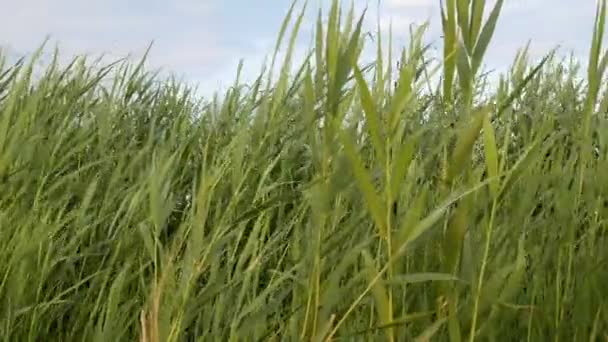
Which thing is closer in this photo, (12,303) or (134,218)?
(12,303)

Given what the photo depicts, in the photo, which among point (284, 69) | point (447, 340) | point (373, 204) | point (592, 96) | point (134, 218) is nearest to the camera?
point (373, 204)

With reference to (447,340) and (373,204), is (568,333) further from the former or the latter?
(373,204)

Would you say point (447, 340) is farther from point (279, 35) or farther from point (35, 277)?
point (35, 277)

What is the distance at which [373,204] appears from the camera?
966 millimetres

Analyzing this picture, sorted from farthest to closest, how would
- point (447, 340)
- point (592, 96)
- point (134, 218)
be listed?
point (134, 218)
point (447, 340)
point (592, 96)

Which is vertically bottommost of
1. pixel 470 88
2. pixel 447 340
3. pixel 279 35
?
pixel 447 340

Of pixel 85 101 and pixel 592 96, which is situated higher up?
pixel 85 101

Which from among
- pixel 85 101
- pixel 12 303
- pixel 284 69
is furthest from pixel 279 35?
pixel 85 101

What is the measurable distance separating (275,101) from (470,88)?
74 centimetres

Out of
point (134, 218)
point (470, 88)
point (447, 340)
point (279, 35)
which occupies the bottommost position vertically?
point (447, 340)

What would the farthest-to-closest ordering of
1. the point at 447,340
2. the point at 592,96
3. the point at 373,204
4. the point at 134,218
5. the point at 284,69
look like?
the point at 134,218 → the point at 284,69 → the point at 447,340 → the point at 592,96 → the point at 373,204

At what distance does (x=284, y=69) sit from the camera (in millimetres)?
1709

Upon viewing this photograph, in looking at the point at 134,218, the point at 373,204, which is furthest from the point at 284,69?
the point at 373,204

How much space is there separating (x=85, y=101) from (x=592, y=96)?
2.14 m
